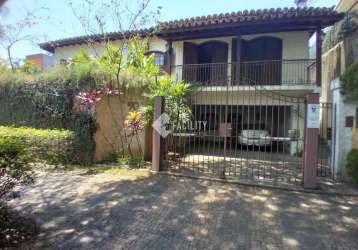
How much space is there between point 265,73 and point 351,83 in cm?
683

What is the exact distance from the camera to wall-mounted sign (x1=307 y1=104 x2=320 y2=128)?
658 centimetres

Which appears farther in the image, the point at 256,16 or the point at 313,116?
the point at 256,16

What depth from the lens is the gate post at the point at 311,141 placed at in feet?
21.6

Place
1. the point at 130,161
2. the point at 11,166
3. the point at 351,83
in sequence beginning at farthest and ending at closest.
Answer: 1. the point at 130,161
2. the point at 351,83
3. the point at 11,166

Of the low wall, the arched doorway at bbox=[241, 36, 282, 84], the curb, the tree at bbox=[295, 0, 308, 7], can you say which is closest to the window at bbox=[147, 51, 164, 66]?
the arched doorway at bbox=[241, 36, 282, 84]

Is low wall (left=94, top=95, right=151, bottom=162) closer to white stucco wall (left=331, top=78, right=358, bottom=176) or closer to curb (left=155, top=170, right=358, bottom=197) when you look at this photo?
curb (left=155, top=170, right=358, bottom=197)

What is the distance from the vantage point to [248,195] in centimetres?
622

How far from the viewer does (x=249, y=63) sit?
1300cm

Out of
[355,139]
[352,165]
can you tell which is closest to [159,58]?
[355,139]

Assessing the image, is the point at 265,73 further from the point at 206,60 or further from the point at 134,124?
the point at 134,124

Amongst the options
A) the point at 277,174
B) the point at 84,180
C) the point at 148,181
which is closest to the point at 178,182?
the point at 148,181

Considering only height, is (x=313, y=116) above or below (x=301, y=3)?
below

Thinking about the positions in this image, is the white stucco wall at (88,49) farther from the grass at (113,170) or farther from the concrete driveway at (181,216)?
the concrete driveway at (181,216)

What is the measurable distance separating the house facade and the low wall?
1.60 metres
